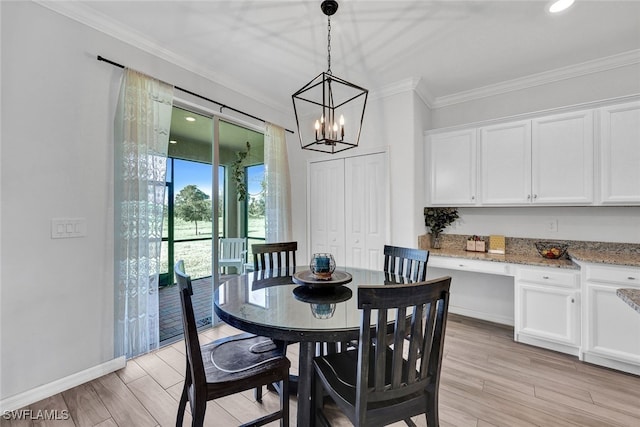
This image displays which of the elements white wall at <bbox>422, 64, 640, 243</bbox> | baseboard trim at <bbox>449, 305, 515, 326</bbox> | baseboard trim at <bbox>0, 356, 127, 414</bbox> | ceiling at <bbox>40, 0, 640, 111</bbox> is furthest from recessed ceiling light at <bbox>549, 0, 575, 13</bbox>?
baseboard trim at <bbox>0, 356, 127, 414</bbox>

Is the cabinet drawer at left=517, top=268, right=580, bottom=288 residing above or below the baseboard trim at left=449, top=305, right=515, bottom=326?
above

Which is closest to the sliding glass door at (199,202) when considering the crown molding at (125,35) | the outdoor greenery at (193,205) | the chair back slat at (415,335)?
the outdoor greenery at (193,205)

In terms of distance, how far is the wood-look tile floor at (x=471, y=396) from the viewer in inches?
69.3

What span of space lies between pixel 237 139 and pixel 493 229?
3.37 metres

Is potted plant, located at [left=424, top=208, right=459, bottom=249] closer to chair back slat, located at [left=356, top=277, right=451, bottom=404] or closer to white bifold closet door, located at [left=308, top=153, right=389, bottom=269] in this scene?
white bifold closet door, located at [left=308, top=153, right=389, bottom=269]

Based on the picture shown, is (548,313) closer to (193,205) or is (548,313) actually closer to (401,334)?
(401,334)

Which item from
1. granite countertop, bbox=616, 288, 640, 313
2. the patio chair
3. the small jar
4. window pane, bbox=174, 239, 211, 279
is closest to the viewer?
granite countertop, bbox=616, 288, 640, 313

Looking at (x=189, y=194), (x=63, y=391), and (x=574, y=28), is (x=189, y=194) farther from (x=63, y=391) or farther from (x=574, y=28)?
Answer: (x=574, y=28)

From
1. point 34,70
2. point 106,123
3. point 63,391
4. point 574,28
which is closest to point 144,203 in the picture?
point 106,123

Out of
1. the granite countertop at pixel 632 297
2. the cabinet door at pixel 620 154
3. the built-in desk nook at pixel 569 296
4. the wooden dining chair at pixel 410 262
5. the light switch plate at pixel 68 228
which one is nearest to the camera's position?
the granite countertop at pixel 632 297

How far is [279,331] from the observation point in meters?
1.28

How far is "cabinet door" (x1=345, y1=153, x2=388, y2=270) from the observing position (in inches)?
137

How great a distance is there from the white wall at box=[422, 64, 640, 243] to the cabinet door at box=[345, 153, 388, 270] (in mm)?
624

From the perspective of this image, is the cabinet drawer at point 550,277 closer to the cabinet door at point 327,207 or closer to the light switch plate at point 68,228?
the cabinet door at point 327,207
